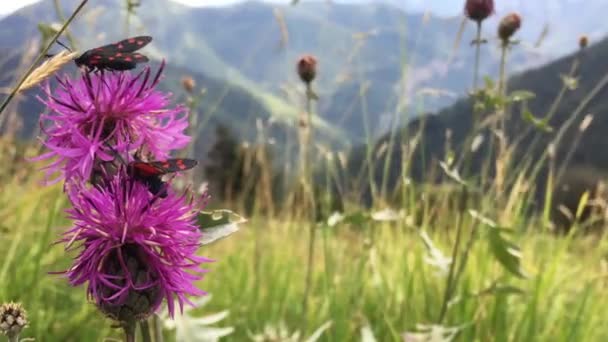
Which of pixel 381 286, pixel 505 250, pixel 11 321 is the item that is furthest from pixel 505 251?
pixel 11 321

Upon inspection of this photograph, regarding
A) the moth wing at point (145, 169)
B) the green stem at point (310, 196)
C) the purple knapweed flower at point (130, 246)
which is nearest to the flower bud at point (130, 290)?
the purple knapweed flower at point (130, 246)

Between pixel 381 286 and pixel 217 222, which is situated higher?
pixel 217 222

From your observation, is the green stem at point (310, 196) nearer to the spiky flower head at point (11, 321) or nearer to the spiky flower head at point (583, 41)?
the spiky flower head at point (11, 321)

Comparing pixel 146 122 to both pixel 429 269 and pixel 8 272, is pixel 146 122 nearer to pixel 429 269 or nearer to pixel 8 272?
pixel 8 272

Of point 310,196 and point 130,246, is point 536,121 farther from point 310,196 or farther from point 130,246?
point 130,246

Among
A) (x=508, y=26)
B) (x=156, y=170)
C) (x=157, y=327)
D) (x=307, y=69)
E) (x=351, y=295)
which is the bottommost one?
(x=351, y=295)

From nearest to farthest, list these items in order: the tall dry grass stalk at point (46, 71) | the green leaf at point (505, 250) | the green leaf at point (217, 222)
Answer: the tall dry grass stalk at point (46, 71) < the green leaf at point (217, 222) < the green leaf at point (505, 250)

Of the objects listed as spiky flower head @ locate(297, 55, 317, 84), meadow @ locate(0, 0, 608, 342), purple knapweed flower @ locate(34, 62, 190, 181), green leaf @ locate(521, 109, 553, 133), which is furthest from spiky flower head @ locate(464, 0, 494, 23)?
purple knapweed flower @ locate(34, 62, 190, 181)
